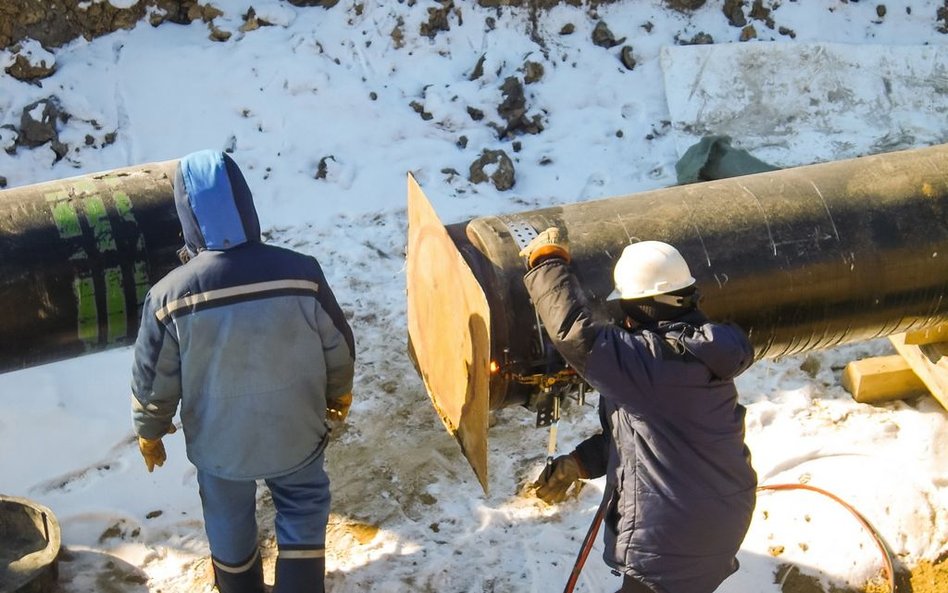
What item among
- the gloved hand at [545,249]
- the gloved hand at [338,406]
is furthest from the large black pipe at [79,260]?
the gloved hand at [545,249]

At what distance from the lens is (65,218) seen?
10.7 ft

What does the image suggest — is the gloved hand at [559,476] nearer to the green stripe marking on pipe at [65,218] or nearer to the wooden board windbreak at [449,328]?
the wooden board windbreak at [449,328]

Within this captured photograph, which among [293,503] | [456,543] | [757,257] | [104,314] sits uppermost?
[757,257]

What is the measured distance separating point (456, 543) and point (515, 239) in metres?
1.26

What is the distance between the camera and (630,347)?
7.54 ft

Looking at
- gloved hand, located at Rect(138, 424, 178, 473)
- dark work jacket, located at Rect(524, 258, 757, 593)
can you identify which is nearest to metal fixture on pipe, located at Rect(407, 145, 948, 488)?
dark work jacket, located at Rect(524, 258, 757, 593)

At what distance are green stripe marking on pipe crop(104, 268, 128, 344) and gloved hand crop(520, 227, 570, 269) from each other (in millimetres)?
1502

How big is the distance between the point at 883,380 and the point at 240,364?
9.31 ft

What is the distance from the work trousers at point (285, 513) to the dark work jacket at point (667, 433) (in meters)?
0.90

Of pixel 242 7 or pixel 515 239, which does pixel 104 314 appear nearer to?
pixel 515 239

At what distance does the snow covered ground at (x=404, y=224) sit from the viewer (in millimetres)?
3492

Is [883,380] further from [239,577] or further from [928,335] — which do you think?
[239,577]

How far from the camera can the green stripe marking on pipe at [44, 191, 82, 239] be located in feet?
10.6

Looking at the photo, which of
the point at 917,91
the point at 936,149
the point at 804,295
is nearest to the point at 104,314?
the point at 804,295
